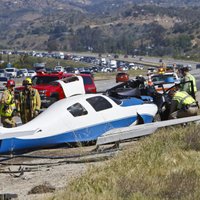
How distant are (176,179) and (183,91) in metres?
8.69

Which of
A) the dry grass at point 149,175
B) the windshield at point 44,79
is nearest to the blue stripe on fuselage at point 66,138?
the dry grass at point 149,175

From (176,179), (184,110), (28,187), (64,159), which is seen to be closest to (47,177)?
(28,187)

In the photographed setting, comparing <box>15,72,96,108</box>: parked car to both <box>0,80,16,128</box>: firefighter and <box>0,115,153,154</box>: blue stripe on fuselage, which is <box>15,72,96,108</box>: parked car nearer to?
<box>0,80,16,128</box>: firefighter

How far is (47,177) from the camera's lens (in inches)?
451

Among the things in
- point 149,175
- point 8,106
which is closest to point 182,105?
point 8,106

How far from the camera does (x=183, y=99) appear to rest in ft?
55.1

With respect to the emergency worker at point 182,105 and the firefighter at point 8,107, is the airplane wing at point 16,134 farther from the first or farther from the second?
the emergency worker at point 182,105

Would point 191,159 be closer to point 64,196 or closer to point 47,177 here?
point 47,177

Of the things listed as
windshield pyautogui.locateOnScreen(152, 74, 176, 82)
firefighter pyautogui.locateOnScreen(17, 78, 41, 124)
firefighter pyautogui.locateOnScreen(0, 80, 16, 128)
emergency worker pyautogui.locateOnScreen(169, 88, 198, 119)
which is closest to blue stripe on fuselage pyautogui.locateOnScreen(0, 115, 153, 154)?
emergency worker pyautogui.locateOnScreen(169, 88, 198, 119)

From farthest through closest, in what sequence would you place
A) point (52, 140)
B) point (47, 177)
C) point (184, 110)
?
point (184, 110) → point (52, 140) → point (47, 177)

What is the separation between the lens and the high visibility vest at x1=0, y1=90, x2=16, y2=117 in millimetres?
16016

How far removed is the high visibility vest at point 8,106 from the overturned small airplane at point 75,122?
1.29 metres

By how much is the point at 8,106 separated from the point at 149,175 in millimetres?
7141

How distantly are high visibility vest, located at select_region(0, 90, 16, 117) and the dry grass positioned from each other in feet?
14.9
